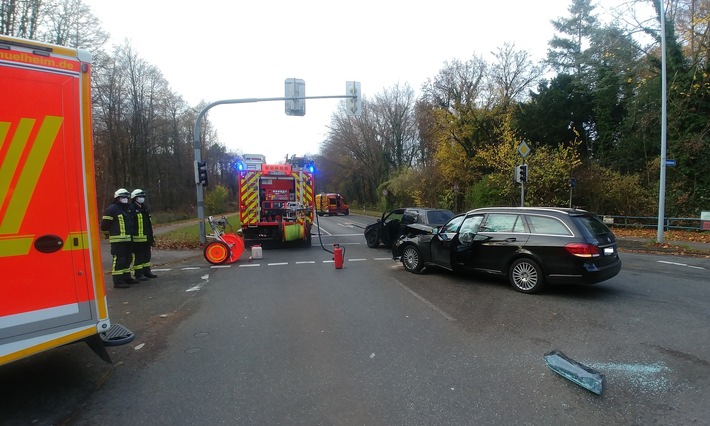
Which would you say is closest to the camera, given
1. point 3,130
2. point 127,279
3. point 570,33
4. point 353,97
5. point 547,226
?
point 3,130

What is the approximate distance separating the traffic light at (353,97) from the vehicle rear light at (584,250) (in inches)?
393

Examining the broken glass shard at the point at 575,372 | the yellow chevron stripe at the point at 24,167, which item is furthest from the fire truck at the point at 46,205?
the broken glass shard at the point at 575,372

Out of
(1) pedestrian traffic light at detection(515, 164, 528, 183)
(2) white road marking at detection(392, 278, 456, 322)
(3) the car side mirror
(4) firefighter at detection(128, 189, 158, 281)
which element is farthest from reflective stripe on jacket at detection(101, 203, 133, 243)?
(1) pedestrian traffic light at detection(515, 164, 528, 183)

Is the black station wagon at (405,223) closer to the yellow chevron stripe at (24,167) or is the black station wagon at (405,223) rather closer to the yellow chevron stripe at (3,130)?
the yellow chevron stripe at (24,167)

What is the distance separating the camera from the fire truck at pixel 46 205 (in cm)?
320

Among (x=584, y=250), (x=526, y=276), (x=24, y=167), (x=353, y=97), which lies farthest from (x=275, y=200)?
(x=24, y=167)

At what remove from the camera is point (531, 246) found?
7.04 metres

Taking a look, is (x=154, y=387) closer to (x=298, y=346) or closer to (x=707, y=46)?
(x=298, y=346)

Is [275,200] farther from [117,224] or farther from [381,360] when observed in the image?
[381,360]

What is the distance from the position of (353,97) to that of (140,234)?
9144 millimetres

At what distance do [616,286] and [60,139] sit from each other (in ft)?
29.7

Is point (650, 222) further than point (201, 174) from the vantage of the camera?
Yes

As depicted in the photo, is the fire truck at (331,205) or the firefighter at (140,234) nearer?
the firefighter at (140,234)

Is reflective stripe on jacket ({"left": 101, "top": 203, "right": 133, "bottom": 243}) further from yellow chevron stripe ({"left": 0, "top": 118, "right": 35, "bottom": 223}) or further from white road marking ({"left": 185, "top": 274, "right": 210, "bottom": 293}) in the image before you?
yellow chevron stripe ({"left": 0, "top": 118, "right": 35, "bottom": 223})
